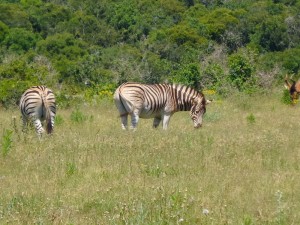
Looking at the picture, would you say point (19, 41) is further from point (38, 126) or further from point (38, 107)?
point (38, 126)

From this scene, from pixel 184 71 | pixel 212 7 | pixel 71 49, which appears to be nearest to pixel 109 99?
pixel 184 71

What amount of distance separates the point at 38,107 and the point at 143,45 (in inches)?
1742

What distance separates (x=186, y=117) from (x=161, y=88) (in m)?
3.20

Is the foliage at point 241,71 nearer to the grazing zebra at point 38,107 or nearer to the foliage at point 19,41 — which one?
the grazing zebra at point 38,107

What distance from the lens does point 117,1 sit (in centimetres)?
8131

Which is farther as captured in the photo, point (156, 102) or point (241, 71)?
point (241, 71)

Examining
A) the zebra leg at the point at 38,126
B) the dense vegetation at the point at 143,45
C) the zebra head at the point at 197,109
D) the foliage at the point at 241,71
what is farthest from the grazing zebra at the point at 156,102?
the foliage at the point at 241,71

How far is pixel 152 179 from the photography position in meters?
8.11

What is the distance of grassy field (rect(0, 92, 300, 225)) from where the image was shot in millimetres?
6387

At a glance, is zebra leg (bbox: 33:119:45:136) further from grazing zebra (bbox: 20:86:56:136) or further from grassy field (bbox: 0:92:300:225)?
grassy field (bbox: 0:92:300:225)

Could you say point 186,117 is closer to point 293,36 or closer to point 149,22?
point 293,36

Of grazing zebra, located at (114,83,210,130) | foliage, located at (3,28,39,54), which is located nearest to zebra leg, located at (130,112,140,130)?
grazing zebra, located at (114,83,210,130)

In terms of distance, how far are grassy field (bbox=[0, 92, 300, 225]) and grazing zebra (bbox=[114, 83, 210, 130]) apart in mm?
2527

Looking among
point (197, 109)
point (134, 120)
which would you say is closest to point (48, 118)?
point (134, 120)
